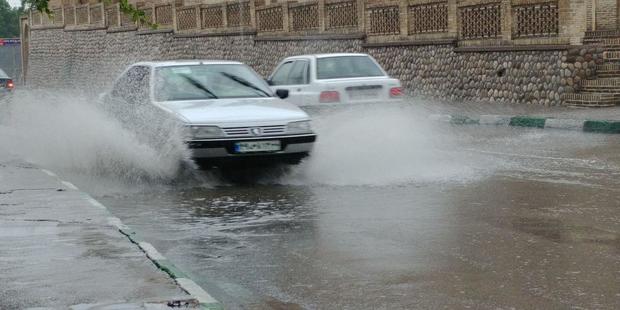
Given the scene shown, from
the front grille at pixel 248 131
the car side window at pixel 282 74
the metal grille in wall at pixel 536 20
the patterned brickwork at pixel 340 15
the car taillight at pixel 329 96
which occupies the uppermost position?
the patterned brickwork at pixel 340 15

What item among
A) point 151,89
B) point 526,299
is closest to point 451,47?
point 151,89

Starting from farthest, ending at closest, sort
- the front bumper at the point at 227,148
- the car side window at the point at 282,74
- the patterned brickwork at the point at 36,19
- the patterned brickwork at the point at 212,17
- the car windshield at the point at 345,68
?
the patterned brickwork at the point at 36,19 → the patterned brickwork at the point at 212,17 → the car side window at the point at 282,74 → the car windshield at the point at 345,68 → the front bumper at the point at 227,148

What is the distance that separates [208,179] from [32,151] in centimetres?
556

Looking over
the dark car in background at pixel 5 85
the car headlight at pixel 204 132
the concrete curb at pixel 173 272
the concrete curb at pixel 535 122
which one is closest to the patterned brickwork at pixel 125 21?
the dark car in background at pixel 5 85

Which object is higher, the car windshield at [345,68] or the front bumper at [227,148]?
the car windshield at [345,68]

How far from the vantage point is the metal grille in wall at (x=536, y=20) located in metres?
25.4

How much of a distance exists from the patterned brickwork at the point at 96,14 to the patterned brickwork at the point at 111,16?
0.57 metres

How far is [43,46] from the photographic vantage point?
251 feet

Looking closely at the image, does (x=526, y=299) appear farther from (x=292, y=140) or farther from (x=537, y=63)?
(x=537, y=63)

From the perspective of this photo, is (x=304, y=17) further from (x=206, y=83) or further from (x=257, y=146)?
(x=257, y=146)

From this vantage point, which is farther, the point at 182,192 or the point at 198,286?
the point at 182,192

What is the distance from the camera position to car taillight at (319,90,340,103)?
1928 cm

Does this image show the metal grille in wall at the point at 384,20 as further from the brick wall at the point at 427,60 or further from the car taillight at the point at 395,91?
the car taillight at the point at 395,91

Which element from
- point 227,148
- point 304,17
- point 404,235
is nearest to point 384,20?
point 304,17
